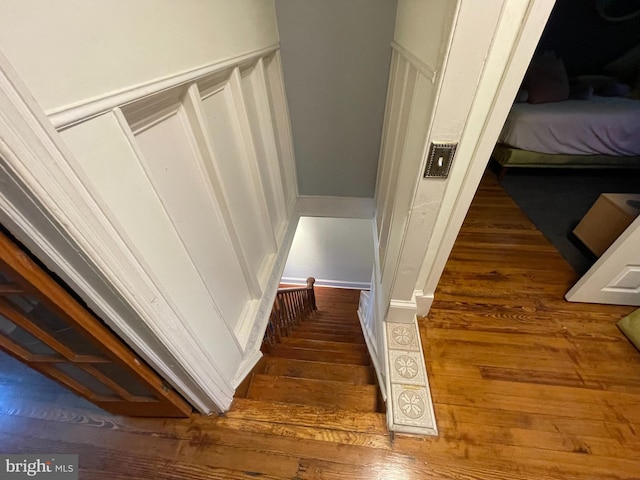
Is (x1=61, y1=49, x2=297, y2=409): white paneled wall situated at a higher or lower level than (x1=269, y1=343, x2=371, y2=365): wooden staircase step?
higher

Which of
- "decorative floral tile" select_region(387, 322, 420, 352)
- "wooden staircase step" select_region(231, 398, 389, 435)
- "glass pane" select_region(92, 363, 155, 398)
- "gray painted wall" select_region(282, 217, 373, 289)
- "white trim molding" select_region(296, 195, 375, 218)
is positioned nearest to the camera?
"glass pane" select_region(92, 363, 155, 398)

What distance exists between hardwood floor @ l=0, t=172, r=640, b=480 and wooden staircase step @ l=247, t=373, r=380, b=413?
0.16m

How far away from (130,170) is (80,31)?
252 mm

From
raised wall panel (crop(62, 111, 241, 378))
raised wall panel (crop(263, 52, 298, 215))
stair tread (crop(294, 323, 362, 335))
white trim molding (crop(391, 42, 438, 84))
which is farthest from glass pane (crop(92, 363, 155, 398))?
stair tread (crop(294, 323, 362, 335))

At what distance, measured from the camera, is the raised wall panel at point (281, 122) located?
5.35 feet

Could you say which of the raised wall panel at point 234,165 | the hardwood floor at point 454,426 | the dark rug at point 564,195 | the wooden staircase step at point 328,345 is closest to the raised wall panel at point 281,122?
the raised wall panel at point 234,165

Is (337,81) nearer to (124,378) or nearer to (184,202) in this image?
(184,202)

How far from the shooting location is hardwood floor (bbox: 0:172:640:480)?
989 millimetres

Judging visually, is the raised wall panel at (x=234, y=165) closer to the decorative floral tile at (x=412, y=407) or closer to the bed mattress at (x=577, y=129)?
the decorative floral tile at (x=412, y=407)

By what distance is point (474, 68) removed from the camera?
631 millimetres

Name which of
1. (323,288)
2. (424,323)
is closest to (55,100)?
(424,323)

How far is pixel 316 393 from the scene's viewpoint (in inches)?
52.7

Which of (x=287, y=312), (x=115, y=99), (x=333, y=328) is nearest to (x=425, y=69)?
(x=115, y=99)

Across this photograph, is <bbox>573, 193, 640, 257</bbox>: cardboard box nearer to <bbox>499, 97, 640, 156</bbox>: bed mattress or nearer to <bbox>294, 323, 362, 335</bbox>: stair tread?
<bbox>499, 97, 640, 156</bbox>: bed mattress
